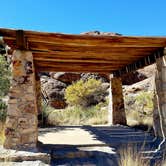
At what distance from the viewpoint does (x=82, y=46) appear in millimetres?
7148

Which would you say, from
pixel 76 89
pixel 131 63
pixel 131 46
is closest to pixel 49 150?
pixel 131 46

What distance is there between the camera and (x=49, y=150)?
6.42 meters

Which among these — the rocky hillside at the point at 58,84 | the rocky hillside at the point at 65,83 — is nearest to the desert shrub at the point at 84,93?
the rocky hillside at the point at 58,84

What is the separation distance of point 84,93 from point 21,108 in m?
14.7

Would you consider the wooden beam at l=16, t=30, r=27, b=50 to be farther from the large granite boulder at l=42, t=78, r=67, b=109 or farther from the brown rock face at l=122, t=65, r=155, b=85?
the brown rock face at l=122, t=65, r=155, b=85

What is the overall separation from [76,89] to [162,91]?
1342cm

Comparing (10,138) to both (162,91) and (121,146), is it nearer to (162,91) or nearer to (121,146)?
(121,146)

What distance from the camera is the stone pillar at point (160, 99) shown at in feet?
24.8

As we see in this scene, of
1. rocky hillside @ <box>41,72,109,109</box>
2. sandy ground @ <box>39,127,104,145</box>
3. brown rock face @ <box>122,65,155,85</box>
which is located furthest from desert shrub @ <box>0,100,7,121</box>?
brown rock face @ <box>122,65,155,85</box>

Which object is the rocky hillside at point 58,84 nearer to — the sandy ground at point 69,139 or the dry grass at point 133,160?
the sandy ground at point 69,139

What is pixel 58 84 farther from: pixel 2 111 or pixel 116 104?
pixel 2 111

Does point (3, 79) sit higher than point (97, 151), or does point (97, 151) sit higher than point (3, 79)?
point (3, 79)

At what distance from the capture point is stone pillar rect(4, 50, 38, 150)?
627 centimetres

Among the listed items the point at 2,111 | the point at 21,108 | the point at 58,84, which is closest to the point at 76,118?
the point at 2,111
